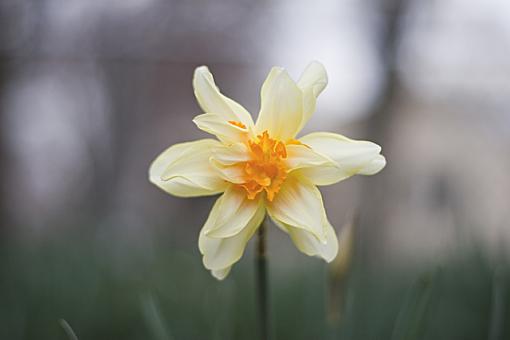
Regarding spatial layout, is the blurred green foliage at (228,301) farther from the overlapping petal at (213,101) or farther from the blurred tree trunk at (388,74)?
the blurred tree trunk at (388,74)

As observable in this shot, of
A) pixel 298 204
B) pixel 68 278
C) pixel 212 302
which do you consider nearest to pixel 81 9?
pixel 68 278

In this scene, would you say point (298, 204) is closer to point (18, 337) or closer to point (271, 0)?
point (18, 337)

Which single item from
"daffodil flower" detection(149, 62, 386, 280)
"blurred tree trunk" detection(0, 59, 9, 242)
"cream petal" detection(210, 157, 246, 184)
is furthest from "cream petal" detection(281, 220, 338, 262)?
"blurred tree trunk" detection(0, 59, 9, 242)

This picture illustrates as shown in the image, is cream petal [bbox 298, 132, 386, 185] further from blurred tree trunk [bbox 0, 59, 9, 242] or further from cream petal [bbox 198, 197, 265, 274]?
blurred tree trunk [bbox 0, 59, 9, 242]

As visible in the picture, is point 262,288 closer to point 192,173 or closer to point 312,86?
point 192,173

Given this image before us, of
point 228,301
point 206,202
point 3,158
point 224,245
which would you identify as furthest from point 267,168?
point 206,202
